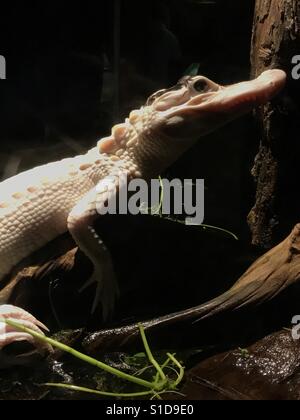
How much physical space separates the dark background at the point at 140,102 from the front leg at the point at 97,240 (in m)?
0.05

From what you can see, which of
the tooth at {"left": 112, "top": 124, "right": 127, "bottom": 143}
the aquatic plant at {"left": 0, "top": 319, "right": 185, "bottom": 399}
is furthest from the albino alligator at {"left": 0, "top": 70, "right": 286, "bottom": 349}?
the aquatic plant at {"left": 0, "top": 319, "right": 185, "bottom": 399}

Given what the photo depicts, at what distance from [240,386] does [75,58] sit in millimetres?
1132

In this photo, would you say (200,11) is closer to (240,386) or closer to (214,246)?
(214,246)

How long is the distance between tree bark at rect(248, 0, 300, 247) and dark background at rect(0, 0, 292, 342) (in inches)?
2.5

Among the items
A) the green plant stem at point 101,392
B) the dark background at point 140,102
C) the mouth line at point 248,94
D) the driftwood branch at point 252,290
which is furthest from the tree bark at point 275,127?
the green plant stem at point 101,392

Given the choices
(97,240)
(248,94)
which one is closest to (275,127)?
(248,94)

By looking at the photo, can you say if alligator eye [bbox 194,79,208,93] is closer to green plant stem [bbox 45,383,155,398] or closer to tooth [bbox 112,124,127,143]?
tooth [bbox 112,124,127,143]

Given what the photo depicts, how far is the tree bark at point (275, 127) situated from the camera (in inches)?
65.9

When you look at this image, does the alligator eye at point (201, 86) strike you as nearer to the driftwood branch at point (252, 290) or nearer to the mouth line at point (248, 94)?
the mouth line at point (248, 94)

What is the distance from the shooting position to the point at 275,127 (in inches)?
69.8

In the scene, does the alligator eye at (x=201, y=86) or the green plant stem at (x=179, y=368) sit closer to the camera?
the green plant stem at (x=179, y=368)

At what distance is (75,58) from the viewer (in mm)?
1842

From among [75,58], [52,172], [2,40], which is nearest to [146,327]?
[52,172]

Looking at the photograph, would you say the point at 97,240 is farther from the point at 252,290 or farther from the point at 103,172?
the point at 252,290
